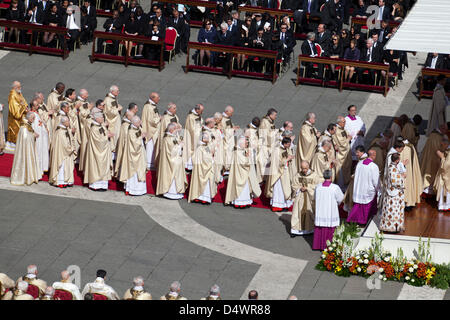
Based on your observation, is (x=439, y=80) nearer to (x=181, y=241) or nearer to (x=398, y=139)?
(x=398, y=139)

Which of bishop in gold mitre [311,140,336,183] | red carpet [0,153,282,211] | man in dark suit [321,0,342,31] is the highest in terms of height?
man in dark suit [321,0,342,31]

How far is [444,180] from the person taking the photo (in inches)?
988

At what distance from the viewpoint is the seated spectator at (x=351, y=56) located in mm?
31969

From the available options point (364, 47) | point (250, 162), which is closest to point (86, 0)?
point (364, 47)

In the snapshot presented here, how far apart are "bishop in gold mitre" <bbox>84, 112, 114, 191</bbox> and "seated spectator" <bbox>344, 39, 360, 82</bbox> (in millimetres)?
8717

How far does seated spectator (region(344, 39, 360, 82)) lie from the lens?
31969 millimetres

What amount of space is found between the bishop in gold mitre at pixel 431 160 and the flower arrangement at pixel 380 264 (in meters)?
3.08

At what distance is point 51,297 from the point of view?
19.0m

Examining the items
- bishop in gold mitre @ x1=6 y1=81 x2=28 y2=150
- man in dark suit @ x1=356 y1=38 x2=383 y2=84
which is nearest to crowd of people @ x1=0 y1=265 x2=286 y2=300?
bishop in gold mitre @ x1=6 y1=81 x2=28 y2=150

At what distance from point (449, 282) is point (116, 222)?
7.49m

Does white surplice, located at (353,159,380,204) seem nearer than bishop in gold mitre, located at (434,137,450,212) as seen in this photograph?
Yes

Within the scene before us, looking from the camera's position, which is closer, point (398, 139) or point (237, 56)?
point (398, 139)

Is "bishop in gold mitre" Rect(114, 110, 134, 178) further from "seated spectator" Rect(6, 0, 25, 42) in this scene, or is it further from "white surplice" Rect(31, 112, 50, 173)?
"seated spectator" Rect(6, 0, 25, 42)

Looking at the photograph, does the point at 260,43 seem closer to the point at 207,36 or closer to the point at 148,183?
the point at 207,36
